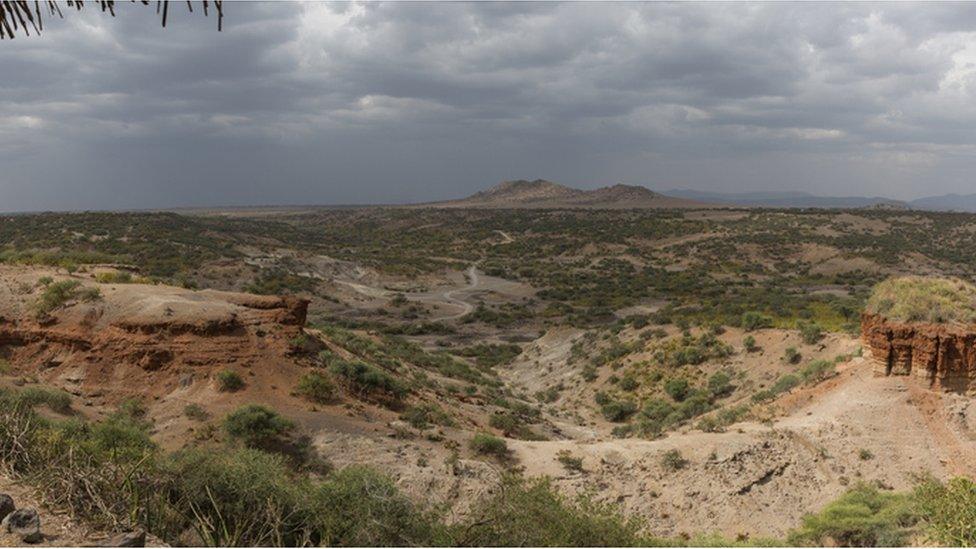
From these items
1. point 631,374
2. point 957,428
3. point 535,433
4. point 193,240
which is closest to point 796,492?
point 957,428

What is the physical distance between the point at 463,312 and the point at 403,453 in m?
37.3

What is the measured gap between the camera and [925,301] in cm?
1795

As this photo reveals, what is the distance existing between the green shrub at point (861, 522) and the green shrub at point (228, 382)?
1455cm

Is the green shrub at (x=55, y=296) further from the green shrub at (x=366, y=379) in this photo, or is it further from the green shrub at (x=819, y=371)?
the green shrub at (x=819, y=371)

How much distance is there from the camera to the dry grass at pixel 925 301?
1747cm

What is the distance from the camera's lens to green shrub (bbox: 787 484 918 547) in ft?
34.1

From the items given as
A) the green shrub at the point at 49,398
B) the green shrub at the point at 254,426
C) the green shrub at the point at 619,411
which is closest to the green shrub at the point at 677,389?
the green shrub at the point at 619,411

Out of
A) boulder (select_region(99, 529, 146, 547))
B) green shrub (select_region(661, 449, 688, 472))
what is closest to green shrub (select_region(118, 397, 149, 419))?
boulder (select_region(99, 529, 146, 547))

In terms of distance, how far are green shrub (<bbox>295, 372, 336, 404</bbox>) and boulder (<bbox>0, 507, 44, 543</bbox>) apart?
38.9ft

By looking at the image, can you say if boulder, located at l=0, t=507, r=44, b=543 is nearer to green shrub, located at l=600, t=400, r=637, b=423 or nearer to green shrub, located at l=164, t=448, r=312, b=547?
green shrub, located at l=164, t=448, r=312, b=547

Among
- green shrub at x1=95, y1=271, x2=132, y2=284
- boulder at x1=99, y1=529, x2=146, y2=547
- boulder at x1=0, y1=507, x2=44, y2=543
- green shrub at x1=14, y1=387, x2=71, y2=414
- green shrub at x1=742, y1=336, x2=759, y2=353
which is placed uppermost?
green shrub at x1=95, y1=271, x2=132, y2=284

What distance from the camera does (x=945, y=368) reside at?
16875mm

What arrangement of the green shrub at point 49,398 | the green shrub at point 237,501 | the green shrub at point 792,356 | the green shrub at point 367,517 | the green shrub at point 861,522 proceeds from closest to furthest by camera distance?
the green shrub at point 237,501 < the green shrub at point 367,517 < the green shrub at point 861,522 < the green shrub at point 49,398 < the green shrub at point 792,356

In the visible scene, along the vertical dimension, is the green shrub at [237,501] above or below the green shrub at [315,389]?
above
